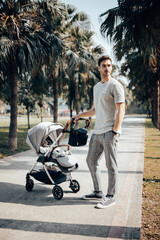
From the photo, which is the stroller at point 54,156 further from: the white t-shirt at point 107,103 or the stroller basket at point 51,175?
the white t-shirt at point 107,103

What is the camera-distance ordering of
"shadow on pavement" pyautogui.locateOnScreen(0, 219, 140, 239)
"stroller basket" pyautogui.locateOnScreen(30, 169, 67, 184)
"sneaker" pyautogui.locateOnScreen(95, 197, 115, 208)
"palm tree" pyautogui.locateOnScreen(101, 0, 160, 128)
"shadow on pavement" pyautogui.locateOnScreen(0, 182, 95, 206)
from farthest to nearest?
1. "palm tree" pyautogui.locateOnScreen(101, 0, 160, 128)
2. "stroller basket" pyautogui.locateOnScreen(30, 169, 67, 184)
3. "shadow on pavement" pyautogui.locateOnScreen(0, 182, 95, 206)
4. "sneaker" pyautogui.locateOnScreen(95, 197, 115, 208)
5. "shadow on pavement" pyautogui.locateOnScreen(0, 219, 140, 239)

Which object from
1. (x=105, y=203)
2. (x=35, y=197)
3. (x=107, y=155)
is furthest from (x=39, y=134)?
(x=105, y=203)

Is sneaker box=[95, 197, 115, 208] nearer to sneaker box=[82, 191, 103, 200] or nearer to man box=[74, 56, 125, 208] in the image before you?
man box=[74, 56, 125, 208]

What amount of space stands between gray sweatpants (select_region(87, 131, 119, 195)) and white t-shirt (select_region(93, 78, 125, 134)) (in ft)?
0.37

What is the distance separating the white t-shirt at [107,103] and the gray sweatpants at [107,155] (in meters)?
0.11

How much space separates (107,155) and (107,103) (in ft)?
2.42

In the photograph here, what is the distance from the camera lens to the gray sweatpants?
10.7ft

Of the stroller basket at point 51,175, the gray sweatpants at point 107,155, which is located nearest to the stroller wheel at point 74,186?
the stroller basket at point 51,175

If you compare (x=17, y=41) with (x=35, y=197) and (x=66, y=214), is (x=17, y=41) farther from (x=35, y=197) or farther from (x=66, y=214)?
(x=66, y=214)

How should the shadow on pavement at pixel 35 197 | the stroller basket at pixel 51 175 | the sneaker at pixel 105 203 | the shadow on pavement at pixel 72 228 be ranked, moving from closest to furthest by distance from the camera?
the shadow on pavement at pixel 72 228 < the sneaker at pixel 105 203 < the shadow on pavement at pixel 35 197 < the stroller basket at pixel 51 175

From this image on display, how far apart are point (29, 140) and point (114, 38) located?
14.3 ft

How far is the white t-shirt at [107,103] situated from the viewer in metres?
3.22

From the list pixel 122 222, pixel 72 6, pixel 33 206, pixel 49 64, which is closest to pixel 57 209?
pixel 33 206

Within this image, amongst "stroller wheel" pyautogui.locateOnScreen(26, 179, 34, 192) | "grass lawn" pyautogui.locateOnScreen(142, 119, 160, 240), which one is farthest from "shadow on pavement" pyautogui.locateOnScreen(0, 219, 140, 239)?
"stroller wheel" pyautogui.locateOnScreen(26, 179, 34, 192)
